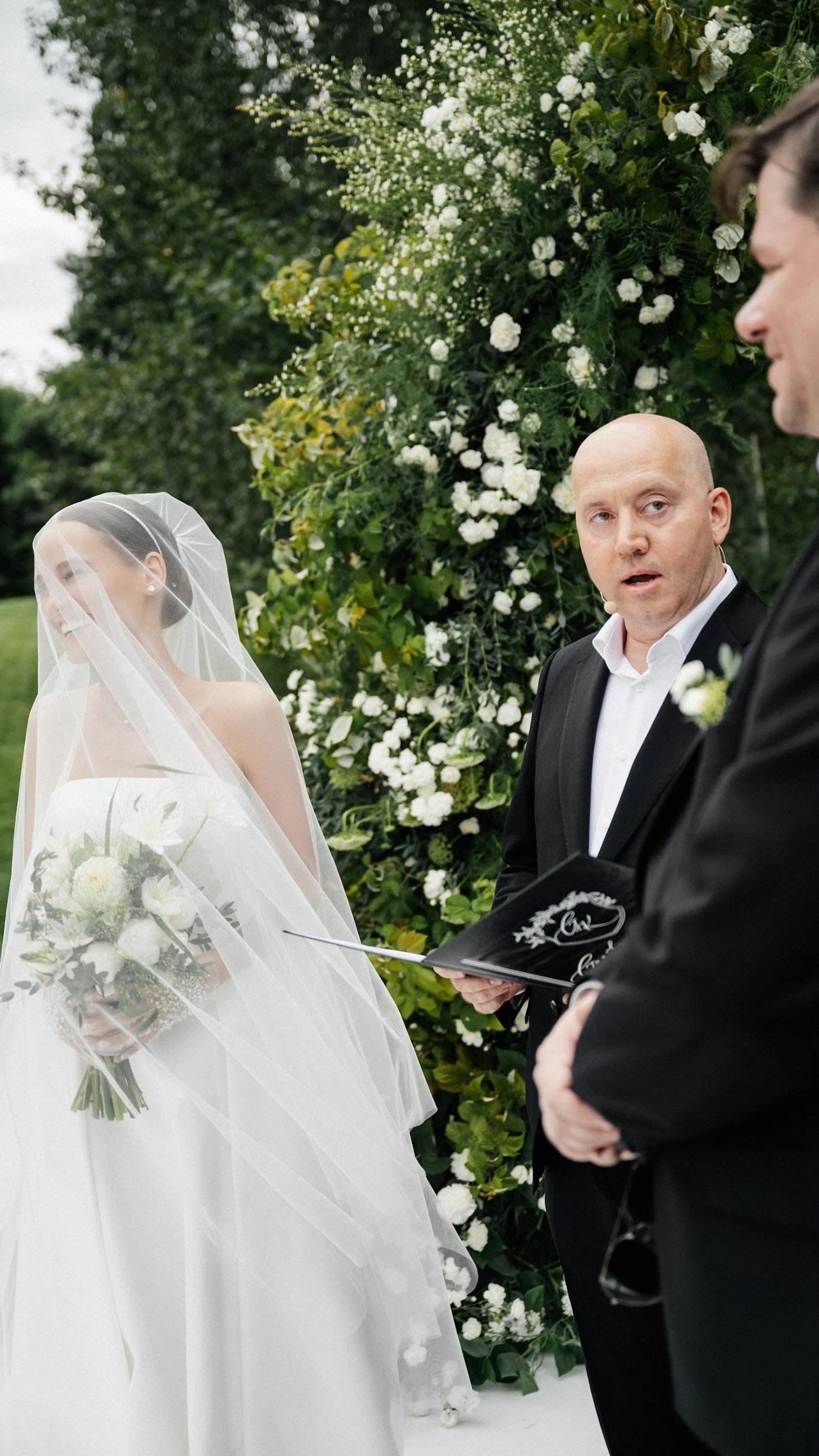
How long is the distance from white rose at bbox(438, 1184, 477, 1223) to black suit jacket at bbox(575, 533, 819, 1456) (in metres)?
1.84

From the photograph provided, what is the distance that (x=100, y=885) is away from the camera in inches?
89.6

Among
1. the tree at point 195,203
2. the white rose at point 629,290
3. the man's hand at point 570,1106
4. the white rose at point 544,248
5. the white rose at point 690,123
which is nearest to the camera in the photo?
the man's hand at point 570,1106

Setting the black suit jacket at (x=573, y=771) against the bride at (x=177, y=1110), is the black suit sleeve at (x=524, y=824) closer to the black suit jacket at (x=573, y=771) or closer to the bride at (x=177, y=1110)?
the black suit jacket at (x=573, y=771)

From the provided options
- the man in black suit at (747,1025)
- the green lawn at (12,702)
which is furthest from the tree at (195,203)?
the man in black suit at (747,1025)

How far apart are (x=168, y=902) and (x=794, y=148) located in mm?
1629

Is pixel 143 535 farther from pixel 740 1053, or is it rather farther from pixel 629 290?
pixel 740 1053

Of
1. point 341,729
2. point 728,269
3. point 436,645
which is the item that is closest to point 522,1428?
point 341,729

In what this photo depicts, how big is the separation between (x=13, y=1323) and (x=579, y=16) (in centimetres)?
324

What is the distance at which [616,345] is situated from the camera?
10.5ft

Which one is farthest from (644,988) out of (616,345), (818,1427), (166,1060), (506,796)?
(616,345)

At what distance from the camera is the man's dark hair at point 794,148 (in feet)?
4.17

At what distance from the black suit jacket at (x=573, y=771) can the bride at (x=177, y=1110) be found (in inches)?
16.0

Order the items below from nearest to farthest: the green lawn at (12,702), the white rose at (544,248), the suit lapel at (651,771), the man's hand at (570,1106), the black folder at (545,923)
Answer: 1. the man's hand at (570,1106)
2. the black folder at (545,923)
3. the suit lapel at (651,771)
4. the white rose at (544,248)
5. the green lawn at (12,702)

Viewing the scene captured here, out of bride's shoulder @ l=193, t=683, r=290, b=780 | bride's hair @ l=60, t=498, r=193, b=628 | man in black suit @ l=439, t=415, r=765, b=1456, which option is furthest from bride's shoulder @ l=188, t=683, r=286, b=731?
man in black suit @ l=439, t=415, r=765, b=1456
